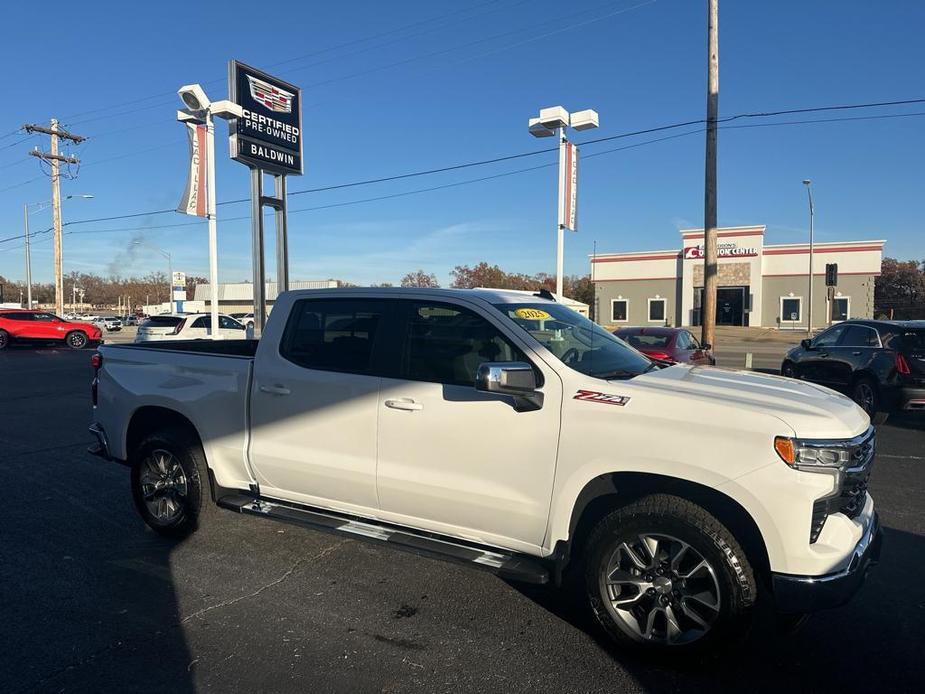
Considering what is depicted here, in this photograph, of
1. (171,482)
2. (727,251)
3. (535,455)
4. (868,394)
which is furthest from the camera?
(727,251)

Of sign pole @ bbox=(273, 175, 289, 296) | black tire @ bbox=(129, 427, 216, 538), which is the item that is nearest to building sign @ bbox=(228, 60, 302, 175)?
sign pole @ bbox=(273, 175, 289, 296)

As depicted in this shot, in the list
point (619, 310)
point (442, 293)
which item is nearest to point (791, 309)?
point (619, 310)

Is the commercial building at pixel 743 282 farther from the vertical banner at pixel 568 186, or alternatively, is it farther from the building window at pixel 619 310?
the vertical banner at pixel 568 186

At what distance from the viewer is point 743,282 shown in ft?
155

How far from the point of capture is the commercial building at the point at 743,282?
146 ft

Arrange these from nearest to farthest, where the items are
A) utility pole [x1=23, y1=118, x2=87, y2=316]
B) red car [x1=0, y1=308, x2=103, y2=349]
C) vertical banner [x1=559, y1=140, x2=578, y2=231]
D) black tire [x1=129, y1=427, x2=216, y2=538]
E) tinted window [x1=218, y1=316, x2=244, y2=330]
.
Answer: black tire [x1=129, y1=427, x2=216, y2=538] < vertical banner [x1=559, y1=140, x2=578, y2=231] < tinted window [x1=218, y1=316, x2=244, y2=330] < red car [x1=0, y1=308, x2=103, y2=349] < utility pole [x1=23, y1=118, x2=87, y2=316]

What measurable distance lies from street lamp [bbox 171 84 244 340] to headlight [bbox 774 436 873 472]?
15007 mm

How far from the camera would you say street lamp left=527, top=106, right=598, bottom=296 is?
13.4 meters

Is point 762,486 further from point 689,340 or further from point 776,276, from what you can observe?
point 776,276

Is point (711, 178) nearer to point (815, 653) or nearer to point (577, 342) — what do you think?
point (577, 342)

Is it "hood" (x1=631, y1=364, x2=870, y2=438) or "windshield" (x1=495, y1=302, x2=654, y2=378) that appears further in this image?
"windshield" (x1=495, y1=302, x2=654, y2=378)

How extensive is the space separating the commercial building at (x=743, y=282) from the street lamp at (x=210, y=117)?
37767mm

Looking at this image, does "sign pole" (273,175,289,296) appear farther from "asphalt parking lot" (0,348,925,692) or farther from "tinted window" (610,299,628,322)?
"tinted window" (610,299,628,322)

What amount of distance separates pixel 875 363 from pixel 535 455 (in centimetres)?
825
